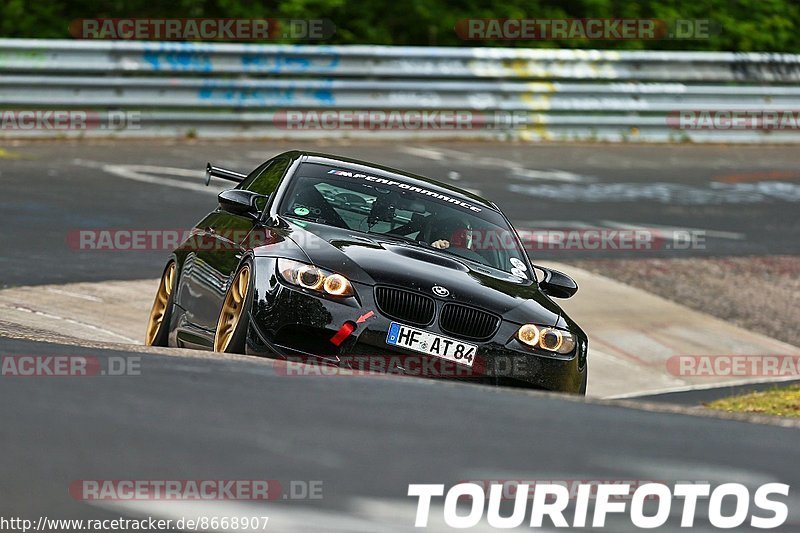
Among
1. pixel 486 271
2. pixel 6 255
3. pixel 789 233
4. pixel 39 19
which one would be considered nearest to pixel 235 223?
pixel 486 271

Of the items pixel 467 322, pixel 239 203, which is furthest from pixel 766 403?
pixel 239 203

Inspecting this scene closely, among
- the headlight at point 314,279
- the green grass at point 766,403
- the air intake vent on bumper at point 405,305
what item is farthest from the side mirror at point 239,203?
the green grass at point 766,403

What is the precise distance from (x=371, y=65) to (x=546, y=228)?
5957 mm

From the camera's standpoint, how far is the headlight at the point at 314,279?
7016 mm

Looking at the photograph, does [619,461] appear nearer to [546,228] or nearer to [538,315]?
[538,315]

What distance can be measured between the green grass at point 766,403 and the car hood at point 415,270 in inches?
97.5

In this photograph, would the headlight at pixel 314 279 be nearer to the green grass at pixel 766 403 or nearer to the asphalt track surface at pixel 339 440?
the asphalt track surface at pixel 339 440

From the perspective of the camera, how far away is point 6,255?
38.7 feet

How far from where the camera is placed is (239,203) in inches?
321

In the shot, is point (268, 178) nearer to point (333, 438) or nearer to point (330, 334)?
point (330, 334)

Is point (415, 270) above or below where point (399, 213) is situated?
below

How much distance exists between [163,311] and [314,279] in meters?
2.11

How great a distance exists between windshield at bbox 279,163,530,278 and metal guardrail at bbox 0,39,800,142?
10160 millimetres

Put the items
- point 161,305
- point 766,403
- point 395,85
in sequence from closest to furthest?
point 161,305 < point 766,403 < point 395,85
